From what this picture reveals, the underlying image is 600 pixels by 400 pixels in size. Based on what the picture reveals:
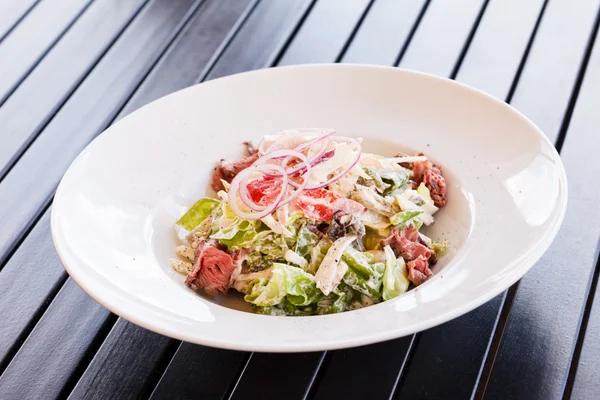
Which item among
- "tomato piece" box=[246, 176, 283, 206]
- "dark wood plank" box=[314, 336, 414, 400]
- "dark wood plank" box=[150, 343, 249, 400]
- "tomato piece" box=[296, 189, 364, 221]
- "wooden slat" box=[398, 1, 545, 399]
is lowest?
"wooden slat" box=[398, 1, 545, 399]

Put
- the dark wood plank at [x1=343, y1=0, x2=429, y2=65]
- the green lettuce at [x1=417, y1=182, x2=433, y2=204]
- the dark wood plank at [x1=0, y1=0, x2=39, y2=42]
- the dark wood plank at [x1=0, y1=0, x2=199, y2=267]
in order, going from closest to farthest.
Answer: the green lettuce at [x1=417, y1=182, x2=433, y2=204] → the dark wood plank at [x1=0, y1=0, x2=199, y2=267] → the dark wood plank at [x1=343, y1=0, x2=429, y2=65] → the dark wood plank at [x1=0, y1=0, x2=39, y2=42]

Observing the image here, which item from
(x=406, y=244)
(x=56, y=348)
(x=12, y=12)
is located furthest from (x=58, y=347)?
(x=12, y=12)

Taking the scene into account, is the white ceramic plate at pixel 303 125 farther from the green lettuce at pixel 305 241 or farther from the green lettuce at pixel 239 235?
the green lettuce at pixel 305 241

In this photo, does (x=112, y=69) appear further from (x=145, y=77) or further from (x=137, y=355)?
(x=137, y=355)

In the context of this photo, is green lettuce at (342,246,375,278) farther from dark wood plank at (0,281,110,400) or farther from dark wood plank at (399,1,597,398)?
dark wood plank at (0,281,110,400)

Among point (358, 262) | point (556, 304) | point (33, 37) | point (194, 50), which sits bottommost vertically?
point (556, 304)

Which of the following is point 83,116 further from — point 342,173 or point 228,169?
point 342,173

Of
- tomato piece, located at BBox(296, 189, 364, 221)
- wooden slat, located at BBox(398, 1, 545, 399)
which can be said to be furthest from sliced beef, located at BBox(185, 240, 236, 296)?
wooden slat, located at BBox(398, 1, 545, 399)

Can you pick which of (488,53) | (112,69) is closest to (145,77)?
(112,69)
